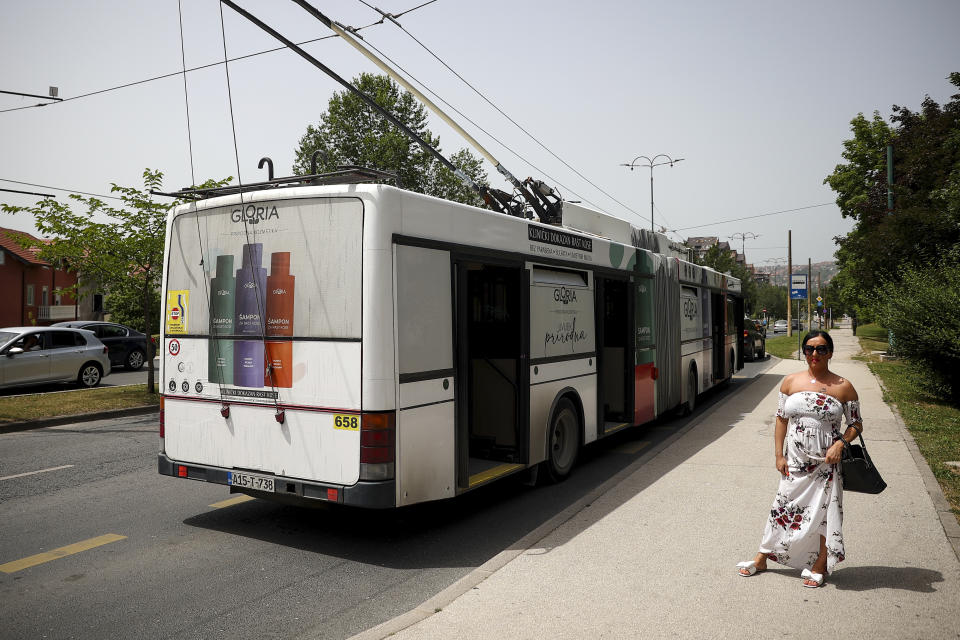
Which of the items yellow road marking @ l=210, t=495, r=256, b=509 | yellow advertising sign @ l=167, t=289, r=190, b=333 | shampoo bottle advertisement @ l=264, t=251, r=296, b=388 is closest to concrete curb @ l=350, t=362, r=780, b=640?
shampoo bottle advertisement @ l=264, t=251, r=296, b=388

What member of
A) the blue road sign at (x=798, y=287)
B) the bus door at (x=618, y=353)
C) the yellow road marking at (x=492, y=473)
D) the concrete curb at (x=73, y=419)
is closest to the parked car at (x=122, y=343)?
the concrete curb at (x=73, y=419)

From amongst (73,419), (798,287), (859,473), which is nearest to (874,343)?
(798,287)

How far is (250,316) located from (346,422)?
1.33 metres

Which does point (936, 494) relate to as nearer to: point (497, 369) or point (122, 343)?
point (497, 369)

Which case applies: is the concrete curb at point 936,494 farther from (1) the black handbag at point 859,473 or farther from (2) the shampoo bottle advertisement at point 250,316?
(2) the shampoo bottle advertisement at point 250,316

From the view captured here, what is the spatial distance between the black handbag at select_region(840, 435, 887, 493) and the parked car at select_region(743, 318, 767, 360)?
2530cm

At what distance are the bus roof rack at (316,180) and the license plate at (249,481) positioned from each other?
94.5 inches

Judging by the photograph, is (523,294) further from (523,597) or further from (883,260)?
(883,260)

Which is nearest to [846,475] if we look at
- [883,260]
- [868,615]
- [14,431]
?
[868,615]

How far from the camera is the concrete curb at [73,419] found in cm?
1204

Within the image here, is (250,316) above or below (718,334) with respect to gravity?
above

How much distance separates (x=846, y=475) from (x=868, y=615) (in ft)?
2.99

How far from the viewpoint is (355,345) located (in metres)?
5.50

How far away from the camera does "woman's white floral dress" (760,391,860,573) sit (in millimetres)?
4672
